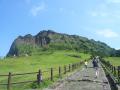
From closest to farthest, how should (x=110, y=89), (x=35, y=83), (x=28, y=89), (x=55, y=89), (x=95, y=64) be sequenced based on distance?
1. (x=110, y=89)
2. (x=55, y=89)
3. (x=28, y=89)
4. (x=35, y=83)
5. (x=95, y=64)

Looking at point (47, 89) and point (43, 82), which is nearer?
point (47, 89)

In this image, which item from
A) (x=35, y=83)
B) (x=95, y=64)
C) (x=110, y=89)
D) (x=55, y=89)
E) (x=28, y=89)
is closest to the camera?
(x=110, y=89)

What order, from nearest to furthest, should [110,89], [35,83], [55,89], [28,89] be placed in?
[110,89]
[55,89]
[28,89]
[35,83]

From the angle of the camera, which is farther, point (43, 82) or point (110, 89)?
point (43, 82)

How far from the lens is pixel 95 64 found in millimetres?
46625

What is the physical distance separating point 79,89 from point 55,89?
2.01 meters

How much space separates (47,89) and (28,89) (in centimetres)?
237

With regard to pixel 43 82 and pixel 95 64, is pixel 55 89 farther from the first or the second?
pixel 95 64

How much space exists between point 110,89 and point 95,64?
61.5 ft

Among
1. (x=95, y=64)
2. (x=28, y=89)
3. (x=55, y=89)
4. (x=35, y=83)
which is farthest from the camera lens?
(x=95, y=64)

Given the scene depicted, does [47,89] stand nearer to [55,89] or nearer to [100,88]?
[55,89]

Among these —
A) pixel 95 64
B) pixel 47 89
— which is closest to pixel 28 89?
pixel 47 89

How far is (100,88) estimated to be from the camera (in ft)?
97.1

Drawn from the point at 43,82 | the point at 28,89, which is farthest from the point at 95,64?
the point at 28,89
